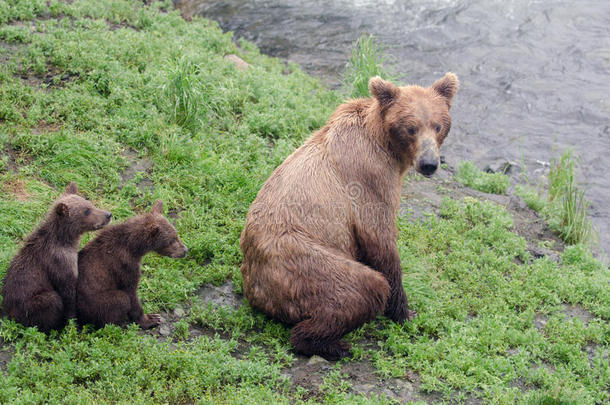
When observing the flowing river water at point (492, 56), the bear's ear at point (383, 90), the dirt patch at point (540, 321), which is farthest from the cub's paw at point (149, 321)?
the flowing river water at point (492, 56)

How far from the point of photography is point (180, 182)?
7.83 metres

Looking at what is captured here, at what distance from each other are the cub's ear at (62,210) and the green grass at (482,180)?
6.49 metres

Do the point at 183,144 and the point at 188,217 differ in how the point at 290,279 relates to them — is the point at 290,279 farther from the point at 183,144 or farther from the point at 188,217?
the point at 183,144

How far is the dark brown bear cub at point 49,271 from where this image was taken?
17.0 ft

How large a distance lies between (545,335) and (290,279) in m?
2.95

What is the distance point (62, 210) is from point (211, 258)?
1972mm

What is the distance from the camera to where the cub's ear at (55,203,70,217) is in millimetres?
5340

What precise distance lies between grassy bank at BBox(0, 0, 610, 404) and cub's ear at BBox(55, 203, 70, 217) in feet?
3.05

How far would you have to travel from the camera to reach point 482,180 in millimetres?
10164

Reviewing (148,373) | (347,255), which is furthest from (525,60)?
(148,373)

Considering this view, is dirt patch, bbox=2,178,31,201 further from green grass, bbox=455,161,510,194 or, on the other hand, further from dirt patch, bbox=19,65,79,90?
green grass, bbox=455,161,510,194

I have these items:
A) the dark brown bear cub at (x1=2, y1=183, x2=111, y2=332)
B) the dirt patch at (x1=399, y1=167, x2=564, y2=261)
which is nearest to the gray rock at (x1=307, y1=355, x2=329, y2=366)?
the dark brown bear cub at (x1=2, y1=183, x2=111, y2=332)

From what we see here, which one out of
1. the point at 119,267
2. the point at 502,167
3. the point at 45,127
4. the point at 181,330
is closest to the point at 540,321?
the point at 181,330

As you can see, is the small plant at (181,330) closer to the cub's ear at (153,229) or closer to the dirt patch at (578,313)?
the cub's ear at (153,229)
